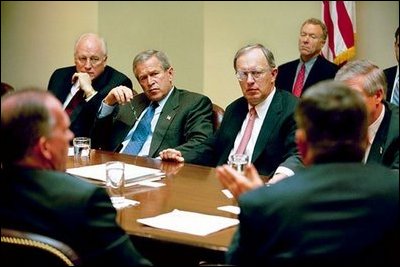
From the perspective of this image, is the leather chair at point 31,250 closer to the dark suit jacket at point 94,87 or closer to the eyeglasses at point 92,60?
the dark suit jacket at point 94,87

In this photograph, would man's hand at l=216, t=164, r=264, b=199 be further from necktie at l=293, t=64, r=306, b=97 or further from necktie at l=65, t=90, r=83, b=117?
necktie at l=293, t=64, r=306, b=97

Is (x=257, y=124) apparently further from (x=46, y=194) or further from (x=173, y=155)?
(x=46, y=194)

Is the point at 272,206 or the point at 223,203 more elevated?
the point at 272,206

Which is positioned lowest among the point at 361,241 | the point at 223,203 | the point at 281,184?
the point at 223,203

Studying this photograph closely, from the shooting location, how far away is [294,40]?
6.29 m

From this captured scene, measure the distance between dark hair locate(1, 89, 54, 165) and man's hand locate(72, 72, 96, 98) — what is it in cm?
252

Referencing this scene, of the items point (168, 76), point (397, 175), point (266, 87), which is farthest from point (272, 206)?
point (168, 76)

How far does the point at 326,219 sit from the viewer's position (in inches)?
67.8

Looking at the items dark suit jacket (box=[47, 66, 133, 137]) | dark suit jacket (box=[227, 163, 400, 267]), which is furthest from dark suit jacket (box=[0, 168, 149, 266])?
dark suit jacket (box=[47, 66, 133, 137])

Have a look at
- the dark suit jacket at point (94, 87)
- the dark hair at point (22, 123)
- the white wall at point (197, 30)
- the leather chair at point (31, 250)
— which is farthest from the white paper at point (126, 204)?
the white wall at point (197, 30)

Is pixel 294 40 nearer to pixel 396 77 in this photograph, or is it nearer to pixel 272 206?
pixel 396 77

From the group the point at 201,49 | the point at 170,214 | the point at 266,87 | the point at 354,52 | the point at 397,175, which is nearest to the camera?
the point at 397,175

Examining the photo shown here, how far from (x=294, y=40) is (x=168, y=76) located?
245 centimetres

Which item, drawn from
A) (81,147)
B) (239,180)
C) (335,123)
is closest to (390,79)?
(81,147)
